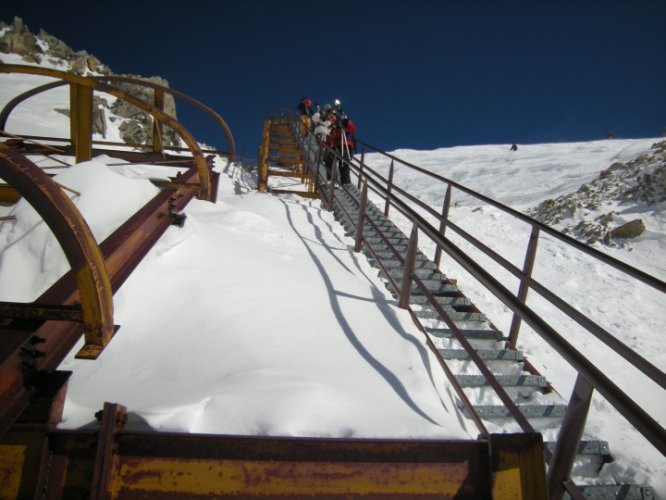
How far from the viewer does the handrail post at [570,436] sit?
1357mm

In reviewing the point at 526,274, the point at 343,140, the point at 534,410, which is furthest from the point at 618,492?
the point at 343,140

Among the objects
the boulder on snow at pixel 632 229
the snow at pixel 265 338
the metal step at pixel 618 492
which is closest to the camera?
the snow at pixel 265 338

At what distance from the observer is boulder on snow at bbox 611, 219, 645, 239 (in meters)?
8.66

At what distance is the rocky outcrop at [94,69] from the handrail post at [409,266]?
59.3 ft

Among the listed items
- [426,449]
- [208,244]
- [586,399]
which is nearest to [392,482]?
[426,449]

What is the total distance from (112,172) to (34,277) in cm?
140

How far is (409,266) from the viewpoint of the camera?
131 inches

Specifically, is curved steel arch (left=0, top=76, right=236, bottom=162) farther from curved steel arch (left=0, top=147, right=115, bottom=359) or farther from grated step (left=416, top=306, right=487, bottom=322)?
grated step (left=416, top=306, right=487, bottom=322)

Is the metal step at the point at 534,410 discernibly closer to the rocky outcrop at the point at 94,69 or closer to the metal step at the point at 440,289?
the metal step at the point at 440,289

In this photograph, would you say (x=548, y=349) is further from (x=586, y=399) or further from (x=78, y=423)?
(x=78, y=423)

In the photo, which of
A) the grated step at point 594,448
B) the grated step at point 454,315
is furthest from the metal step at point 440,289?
the grated step at point 594,448

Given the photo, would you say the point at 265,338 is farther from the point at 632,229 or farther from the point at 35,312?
the point at 632,229

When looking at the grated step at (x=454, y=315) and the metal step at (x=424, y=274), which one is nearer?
the grated step at (x=454, y=315)

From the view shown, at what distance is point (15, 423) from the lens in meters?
1.35
